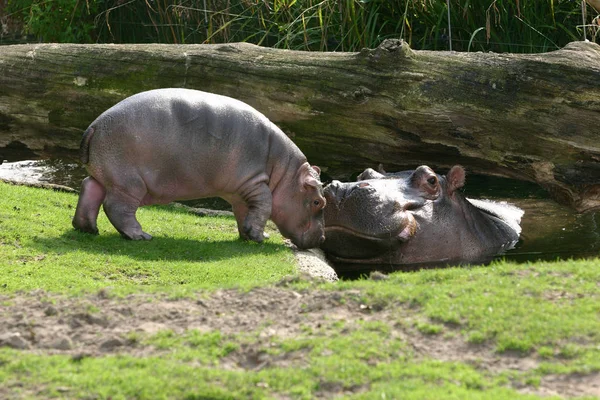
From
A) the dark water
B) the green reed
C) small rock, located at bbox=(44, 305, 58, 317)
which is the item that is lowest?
the dark water

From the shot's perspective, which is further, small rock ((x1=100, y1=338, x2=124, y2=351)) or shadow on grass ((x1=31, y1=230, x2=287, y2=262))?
shadow on grass ((x1=31, y1=230, x2=287, y2=262))

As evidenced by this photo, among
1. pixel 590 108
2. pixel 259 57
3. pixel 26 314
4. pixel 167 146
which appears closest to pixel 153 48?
pixel 259 57

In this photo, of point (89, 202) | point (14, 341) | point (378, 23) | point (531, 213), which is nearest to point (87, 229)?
point (89, 202)

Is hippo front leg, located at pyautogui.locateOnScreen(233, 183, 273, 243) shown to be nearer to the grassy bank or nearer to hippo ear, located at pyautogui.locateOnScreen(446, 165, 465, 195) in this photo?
hippo ear, located at pyautogui.locateOnScreen(446, 165, 465, 195)

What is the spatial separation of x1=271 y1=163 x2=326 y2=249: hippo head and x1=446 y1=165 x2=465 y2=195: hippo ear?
1.17 metres

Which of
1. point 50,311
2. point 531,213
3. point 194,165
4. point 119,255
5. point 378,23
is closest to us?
point 50,311

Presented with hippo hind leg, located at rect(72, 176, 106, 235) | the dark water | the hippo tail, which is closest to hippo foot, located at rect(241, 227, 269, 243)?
hippo hind leg, located at rect(72, 176, 106, 235)

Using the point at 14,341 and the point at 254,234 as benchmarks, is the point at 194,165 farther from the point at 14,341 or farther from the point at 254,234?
the point at 14,341

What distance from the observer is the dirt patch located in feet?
14.3

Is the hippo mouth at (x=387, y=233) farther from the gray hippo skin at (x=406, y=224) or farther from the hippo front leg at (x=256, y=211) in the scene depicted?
the hippo front leg at (x=256, y=211)

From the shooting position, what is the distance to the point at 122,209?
734cm

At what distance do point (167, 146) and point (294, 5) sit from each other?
544 cm

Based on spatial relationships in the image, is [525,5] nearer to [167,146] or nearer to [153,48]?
[153,48]

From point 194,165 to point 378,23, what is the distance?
17.1 ft
